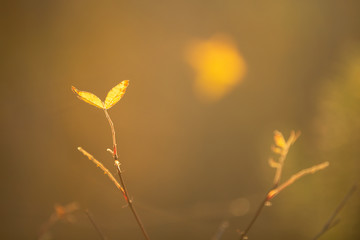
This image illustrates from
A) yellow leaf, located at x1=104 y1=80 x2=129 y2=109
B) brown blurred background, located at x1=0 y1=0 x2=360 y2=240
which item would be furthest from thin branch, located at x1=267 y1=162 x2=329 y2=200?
brown blurred background, located at x1=0 y1=0 x2=360 y2=240

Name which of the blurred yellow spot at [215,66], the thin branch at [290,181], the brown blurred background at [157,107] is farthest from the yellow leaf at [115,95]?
the blurred yellow spot at [215,66]

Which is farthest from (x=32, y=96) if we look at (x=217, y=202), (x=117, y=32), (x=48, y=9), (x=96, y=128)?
(x=217, y=202)

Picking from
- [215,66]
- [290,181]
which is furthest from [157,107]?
[290,181]

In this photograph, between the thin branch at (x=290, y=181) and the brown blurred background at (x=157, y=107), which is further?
the brown blurred background at (x=157, y=107)

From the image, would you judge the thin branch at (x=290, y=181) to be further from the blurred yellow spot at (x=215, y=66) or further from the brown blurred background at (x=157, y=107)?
the blurred yellow spot at (x=215, y=66)

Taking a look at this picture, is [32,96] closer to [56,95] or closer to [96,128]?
[56,95]

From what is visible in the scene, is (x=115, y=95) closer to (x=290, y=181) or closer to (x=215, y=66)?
(x=290, y=181)
